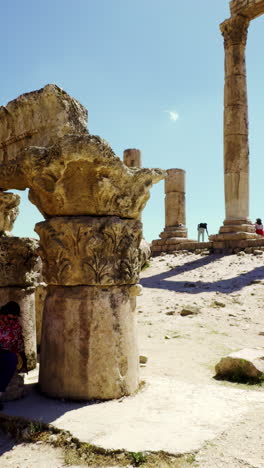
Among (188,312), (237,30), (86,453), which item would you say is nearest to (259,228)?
(237,30)

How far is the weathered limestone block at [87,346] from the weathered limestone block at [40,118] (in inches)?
75.3

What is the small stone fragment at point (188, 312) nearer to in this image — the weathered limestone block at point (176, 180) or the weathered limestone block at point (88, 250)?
the weathered limestone block at point (88, 250)

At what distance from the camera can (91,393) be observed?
3691 millimetres

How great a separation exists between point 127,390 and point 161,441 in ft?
3.51

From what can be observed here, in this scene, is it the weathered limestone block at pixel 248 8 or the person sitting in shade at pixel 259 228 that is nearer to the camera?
the weathered limestone block at pixel 248 8

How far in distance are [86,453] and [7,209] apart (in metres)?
3.69

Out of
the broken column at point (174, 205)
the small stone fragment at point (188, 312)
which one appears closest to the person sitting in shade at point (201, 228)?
the broken column at point (174, 205)

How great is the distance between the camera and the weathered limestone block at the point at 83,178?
142 inches

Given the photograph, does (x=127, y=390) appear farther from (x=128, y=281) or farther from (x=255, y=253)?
Answer: (x=255, y=253)

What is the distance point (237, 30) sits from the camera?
15773 millimetres

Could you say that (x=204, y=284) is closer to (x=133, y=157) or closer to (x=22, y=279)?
(x=22, y=279)

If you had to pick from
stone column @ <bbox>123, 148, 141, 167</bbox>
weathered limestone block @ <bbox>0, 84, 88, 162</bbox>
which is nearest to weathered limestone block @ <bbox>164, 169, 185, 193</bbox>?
stone column @ <bbox>123, 148, 141, 167</bbox>

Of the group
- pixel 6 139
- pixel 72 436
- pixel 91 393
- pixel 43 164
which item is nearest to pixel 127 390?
pixel 91 393

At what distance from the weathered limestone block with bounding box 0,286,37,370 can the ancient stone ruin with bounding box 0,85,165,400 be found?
3.74 feet
